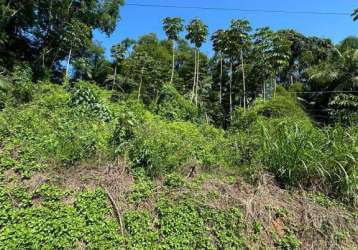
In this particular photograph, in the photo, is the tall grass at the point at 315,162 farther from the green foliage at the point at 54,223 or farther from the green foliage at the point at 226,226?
the green foliage at the point at 54,223

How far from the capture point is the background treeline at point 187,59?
19328 millimetres

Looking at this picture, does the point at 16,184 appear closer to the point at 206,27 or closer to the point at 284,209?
the point at 284,209

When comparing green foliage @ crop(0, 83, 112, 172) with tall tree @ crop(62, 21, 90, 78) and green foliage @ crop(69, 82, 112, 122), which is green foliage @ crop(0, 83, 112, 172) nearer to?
green foliage @ crop(69, 82, 112, 122)

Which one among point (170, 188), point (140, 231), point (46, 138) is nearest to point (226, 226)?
point (170, 188)

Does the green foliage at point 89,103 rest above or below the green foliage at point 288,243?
above

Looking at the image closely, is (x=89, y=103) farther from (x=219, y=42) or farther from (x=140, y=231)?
(x=219, y=42)

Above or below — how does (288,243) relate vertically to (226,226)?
below

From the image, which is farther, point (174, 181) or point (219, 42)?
point (219, 42)

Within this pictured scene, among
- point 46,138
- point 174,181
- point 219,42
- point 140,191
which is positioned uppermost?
point 219,42

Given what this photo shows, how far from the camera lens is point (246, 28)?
26.7 metres

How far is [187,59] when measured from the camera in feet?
106

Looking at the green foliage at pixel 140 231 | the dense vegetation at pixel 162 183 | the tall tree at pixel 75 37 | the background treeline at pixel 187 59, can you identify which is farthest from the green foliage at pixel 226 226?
the tall tree at pixel 75 37

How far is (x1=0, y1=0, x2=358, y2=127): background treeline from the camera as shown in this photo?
19.3m

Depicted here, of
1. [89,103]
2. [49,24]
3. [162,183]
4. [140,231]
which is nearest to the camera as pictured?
[140,231]
